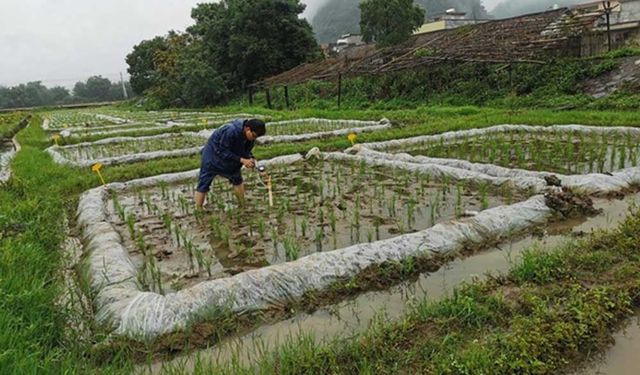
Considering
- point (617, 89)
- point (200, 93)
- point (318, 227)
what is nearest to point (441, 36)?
point (617, 89)

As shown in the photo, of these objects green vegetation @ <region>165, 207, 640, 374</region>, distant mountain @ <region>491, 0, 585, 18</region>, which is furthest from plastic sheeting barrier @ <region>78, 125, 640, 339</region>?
distant mountain @ <region>491, 0, 585, 18</region>

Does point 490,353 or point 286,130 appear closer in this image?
point 490,353

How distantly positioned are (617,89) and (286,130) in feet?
31.4

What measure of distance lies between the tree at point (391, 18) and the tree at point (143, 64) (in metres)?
25.4

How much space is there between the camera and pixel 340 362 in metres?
2.49

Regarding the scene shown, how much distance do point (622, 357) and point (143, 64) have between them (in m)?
48.4

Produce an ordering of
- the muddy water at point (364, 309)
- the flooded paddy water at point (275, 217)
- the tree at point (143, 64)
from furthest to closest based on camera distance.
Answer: the tree at point (143, 64)
the flooded paddy water at point (275, 217)
the muddy water at point (364, 309)

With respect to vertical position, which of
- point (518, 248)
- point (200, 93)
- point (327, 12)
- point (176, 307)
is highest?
point (327, 12)

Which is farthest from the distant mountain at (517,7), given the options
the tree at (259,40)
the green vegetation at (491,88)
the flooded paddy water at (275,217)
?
the flooded paddy water at (275,217)

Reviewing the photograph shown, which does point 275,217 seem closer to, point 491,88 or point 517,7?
point 491,88

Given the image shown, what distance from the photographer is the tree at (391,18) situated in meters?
24.6

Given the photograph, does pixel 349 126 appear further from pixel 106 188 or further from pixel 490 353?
pixel 490 353

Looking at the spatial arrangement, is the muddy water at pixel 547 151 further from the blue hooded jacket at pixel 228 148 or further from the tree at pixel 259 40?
the tree at pixel 259 40

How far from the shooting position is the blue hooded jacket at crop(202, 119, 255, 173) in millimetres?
5492
